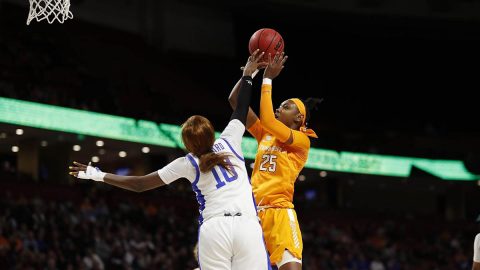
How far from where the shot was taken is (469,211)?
35625mm

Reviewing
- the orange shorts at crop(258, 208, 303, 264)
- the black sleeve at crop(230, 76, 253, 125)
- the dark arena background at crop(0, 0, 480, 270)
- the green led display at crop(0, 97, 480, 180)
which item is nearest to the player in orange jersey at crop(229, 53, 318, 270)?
the orange shorts at crop(258, 208, 303, 264)

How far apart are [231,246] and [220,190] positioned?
43 cm

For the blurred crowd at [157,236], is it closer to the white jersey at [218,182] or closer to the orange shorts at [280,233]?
the orange shorts at [280,233]

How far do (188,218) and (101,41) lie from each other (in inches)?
365

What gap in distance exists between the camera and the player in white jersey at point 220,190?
5.97 meters

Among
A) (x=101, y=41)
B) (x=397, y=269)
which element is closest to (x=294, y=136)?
(x=397, y=269)

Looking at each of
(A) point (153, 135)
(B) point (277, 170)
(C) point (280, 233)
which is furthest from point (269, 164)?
(A) point (153, 135)

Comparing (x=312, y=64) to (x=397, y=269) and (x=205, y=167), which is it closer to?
(x=397, y=269)

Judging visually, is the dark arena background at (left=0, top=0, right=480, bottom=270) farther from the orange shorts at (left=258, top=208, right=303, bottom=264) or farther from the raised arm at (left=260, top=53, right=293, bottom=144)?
the raised arm at (left=260, top=53, right=293, bottom=144)

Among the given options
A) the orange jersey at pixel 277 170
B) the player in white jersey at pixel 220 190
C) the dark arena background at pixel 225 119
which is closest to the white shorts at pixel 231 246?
the player in white jersey at pixel 220 190

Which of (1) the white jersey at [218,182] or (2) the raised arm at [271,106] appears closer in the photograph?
(1) the white jersey at [218,182]

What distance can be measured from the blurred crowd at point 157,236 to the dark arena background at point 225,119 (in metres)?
0.06

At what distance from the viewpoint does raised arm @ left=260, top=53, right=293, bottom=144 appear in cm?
706

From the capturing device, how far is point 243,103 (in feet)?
21.0
